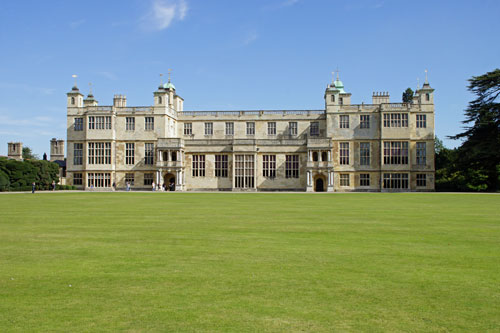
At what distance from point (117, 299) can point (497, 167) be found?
49.4 m

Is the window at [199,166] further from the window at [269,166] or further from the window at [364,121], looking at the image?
the window at [364,121]

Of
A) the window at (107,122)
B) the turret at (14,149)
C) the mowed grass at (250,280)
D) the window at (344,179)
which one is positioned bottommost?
the mowed grass at (250,280)

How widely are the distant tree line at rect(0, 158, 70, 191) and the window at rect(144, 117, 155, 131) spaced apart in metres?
11.7

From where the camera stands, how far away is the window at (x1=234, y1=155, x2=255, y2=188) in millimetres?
53875

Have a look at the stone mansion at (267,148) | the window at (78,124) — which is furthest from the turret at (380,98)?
the window at (78,124)

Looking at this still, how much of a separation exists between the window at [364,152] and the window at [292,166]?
287 inches

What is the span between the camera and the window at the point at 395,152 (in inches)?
2069

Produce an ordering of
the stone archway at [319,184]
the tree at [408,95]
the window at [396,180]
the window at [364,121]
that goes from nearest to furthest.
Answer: the window at [396,180] < the window at [364,121] < the stone archway at [319,184] < the tree at [408,95]

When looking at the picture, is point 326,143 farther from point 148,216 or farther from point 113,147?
point 148,216

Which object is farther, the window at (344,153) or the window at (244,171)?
the window at (344,153)

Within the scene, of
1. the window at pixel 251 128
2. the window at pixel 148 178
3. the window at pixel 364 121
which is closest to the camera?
the window at pixel 364 121

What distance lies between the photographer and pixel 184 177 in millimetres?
54781

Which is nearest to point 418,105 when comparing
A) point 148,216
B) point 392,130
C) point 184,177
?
point 392,130

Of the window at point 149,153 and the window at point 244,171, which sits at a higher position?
the window at point 149,153
